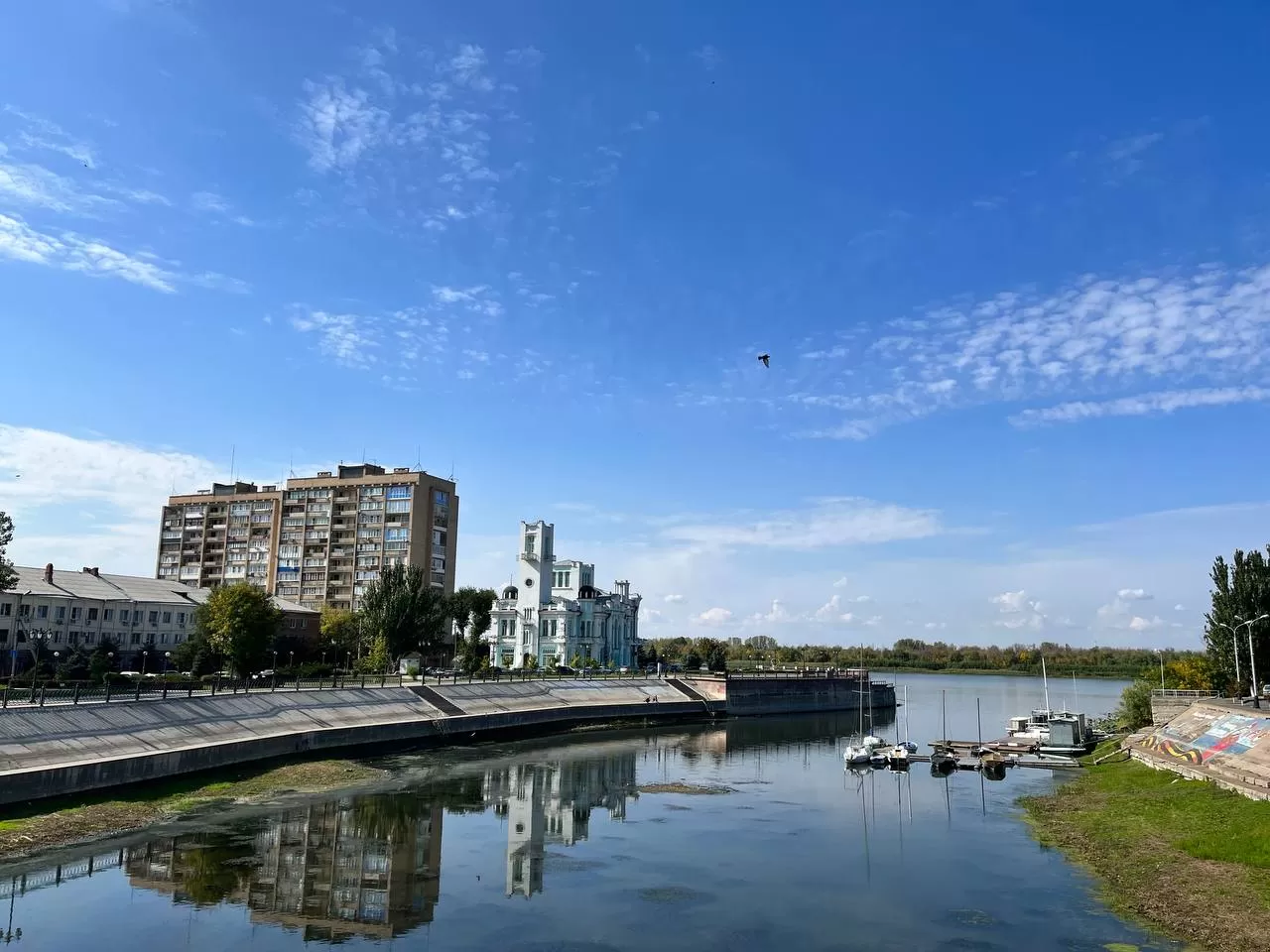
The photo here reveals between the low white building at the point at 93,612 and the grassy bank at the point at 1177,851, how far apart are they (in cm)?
9446

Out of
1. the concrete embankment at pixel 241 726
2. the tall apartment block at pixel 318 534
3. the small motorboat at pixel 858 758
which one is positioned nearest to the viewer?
the concrete embankment at pixel 241 726

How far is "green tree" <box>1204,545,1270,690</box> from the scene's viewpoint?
279 ft

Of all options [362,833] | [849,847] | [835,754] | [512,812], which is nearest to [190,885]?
[362,833]

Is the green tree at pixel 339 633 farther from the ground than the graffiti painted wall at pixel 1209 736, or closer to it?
farther from the ground

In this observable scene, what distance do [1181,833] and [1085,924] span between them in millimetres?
12628

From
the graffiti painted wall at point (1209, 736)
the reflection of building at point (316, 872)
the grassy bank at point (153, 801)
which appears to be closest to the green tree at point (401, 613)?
the grassy bank at point (153, 801)

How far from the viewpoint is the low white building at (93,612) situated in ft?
336

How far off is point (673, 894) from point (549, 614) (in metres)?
114

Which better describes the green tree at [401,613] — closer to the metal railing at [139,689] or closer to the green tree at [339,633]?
the green tree at [339,633]

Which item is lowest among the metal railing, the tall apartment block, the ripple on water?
the ripple on water

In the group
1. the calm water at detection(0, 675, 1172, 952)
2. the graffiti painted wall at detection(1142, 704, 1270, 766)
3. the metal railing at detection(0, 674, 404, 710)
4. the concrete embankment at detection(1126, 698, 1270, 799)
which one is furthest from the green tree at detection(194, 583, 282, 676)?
the graffiti painted wall at detection(1142, 704, 1270, 766)

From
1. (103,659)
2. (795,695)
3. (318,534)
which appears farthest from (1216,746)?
(318,534)

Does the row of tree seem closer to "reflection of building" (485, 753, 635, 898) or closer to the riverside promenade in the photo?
the riverside promenade

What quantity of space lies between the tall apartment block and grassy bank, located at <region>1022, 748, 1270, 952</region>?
12533 cm
